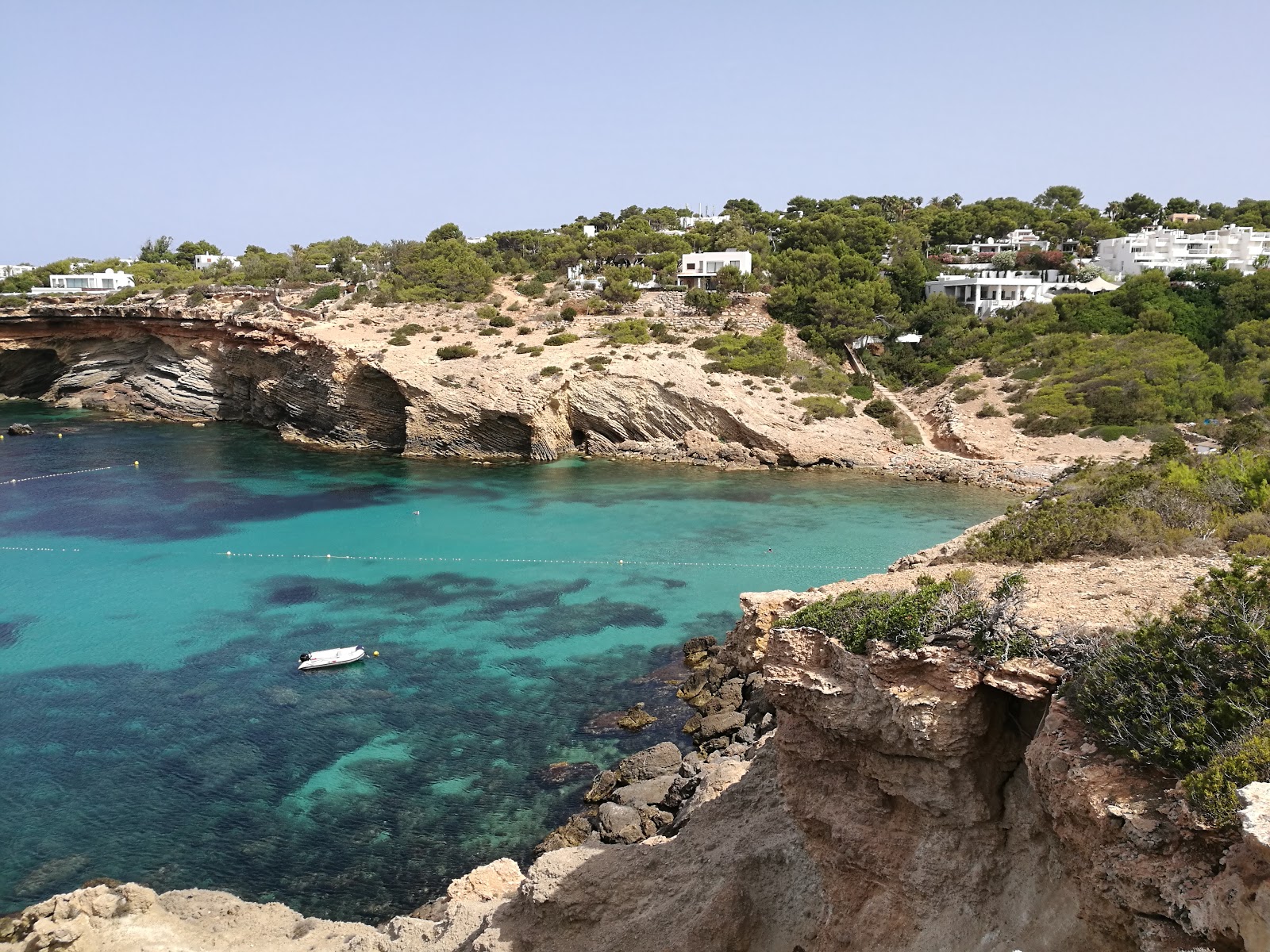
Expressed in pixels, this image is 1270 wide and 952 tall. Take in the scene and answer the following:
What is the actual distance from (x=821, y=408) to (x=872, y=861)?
38.9 metres

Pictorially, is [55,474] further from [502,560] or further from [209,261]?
[209,261]

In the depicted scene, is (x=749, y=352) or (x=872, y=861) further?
(x=749, y=352)

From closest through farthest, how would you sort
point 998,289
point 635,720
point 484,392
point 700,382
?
point 635,720, point 484,392, point 700,382, point 998,289

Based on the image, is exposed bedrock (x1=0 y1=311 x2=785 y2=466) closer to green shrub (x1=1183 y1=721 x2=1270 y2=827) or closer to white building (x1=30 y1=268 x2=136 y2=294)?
white building (x1=30 y1=268 x2=136 y2=294)

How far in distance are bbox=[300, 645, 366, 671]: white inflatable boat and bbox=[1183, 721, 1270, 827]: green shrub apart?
1869 cm

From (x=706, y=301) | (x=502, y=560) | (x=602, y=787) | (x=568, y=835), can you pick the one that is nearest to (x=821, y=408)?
(x=706, y=301)

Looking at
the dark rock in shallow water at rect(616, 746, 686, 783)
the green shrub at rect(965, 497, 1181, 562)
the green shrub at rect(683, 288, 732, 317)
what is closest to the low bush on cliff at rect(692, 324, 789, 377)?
the green shrub at rect(683, 288, 732, 317)

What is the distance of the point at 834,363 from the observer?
53188 millimetres

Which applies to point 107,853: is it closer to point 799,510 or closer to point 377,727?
point 377,727

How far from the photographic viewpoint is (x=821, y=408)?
46156 millimetres

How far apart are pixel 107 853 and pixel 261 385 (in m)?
42.3

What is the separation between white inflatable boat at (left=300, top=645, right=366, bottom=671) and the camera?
20828 millimetres

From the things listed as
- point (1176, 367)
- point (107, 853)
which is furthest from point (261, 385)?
point (1176, 367)

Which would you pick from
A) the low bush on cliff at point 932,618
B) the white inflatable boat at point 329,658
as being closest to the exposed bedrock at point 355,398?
the white inflatable boat at point 329,658
